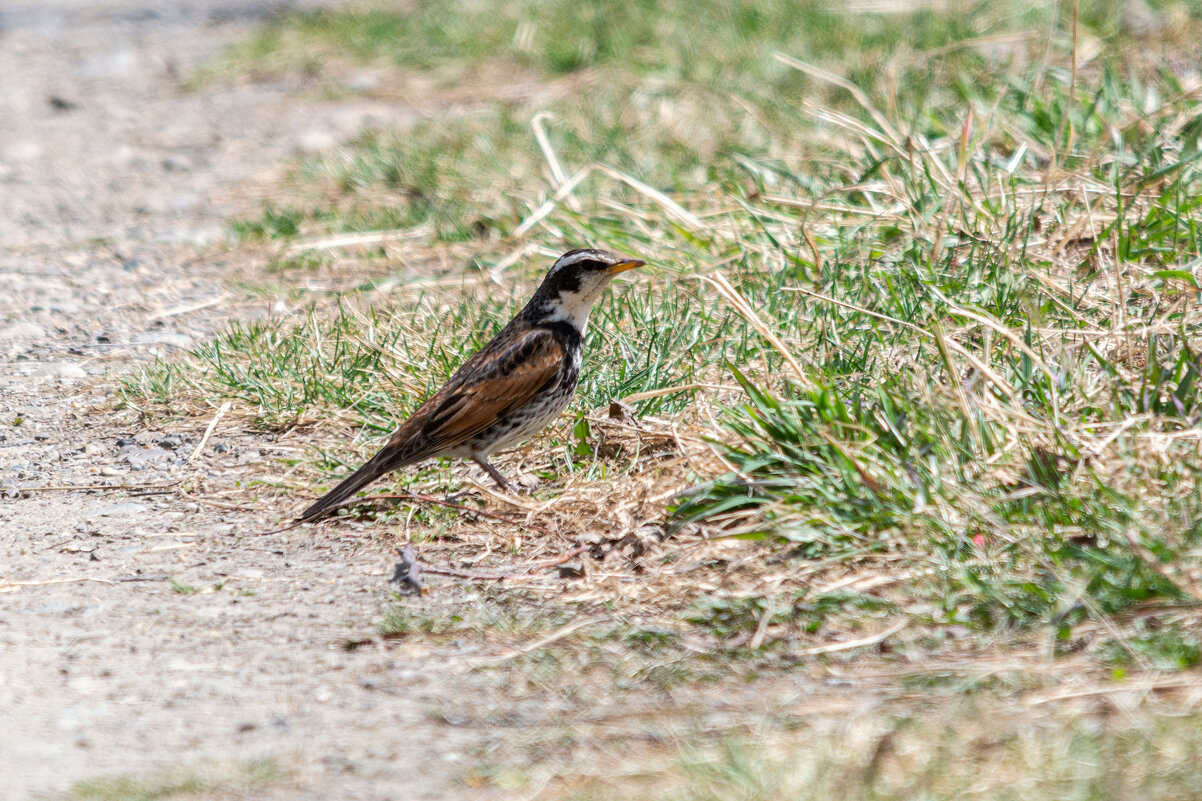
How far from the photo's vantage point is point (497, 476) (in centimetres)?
533

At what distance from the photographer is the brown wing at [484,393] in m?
5.20

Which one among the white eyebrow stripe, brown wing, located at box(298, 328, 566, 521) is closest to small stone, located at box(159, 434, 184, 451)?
brown wing, located at box(298, 328, 566, 521)

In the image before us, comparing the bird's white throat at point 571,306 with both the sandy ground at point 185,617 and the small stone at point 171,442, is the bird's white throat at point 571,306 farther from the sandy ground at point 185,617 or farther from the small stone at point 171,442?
the small stone at point 171,442

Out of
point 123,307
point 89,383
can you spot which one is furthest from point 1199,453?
point 123,307

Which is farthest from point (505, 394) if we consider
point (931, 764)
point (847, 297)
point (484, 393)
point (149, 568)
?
point (931, 764)

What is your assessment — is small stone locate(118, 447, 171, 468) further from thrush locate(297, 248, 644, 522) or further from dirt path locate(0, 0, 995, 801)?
thrush locate(297, 248, 644, 522)

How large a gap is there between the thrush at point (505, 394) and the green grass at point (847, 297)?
0.85ft

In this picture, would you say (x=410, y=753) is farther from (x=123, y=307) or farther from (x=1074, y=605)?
(x=123, y=307)

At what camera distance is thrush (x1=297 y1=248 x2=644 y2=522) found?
5160mm

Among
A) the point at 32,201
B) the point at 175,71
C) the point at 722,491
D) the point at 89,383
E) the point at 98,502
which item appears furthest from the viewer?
the point at 175,71

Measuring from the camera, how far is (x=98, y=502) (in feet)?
17.5

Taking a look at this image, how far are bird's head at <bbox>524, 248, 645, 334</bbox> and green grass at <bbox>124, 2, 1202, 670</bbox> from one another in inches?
12.8

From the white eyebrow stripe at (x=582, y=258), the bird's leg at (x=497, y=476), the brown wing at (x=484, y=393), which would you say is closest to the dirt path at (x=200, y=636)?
the brown wing at (x=484, y=393)

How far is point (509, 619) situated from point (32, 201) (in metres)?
6.82
